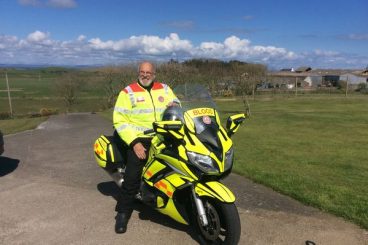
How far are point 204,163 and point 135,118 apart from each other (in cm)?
131

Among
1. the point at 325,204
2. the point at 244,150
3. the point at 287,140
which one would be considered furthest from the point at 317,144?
the point at 325,204

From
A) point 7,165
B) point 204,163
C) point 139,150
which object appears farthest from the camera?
point 7,165

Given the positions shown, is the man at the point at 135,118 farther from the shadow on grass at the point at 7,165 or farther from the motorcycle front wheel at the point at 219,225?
the shadow on grass at the point at 7,165

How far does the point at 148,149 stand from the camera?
15.7ft

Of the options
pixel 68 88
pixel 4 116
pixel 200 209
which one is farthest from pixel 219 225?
pixel 68 88

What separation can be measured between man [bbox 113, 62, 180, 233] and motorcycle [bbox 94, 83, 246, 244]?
0.56ft

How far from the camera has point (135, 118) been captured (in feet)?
15.8

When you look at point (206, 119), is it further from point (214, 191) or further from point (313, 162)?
point (313, 162)

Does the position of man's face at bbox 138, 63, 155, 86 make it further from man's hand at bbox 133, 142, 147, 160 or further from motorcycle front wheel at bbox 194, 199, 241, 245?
motorcycle front wheel at bbox 194, 199, 241, 245

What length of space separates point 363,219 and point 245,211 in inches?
Result: 55.4

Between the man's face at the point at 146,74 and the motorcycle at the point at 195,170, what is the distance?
0.54 m

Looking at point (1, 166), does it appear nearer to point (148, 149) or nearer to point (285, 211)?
point (148, 149)

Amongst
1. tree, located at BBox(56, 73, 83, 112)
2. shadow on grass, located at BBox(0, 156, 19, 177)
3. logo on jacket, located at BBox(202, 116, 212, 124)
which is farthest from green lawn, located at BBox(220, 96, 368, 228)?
tree, located at BBox(56, 73, 83, 112)

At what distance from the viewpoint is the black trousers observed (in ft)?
15.5
